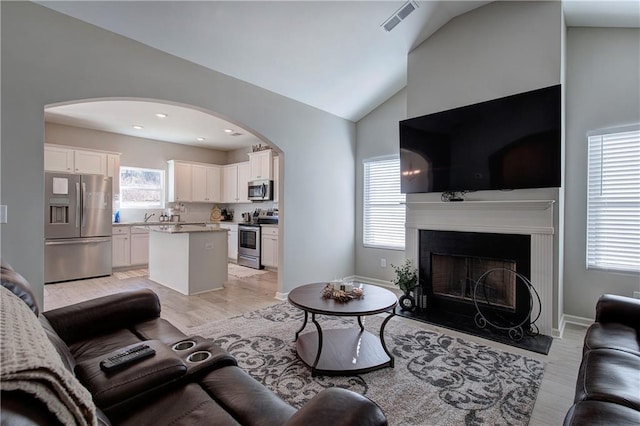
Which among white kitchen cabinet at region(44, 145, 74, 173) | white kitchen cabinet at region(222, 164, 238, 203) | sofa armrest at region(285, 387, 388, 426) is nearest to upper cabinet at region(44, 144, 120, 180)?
white kitchen cabinet at region(44, 145, 74, 173)

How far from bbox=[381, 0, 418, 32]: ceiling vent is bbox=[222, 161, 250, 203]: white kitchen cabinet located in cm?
453

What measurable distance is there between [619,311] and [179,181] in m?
7.32

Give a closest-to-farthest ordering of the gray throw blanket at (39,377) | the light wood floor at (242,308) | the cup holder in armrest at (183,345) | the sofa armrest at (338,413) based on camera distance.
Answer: the gray throw blanket at (39,377) → the sofa armrest at (338,413) → the cup holder in armrest at (183,345) → the light wood floor at (242,308)

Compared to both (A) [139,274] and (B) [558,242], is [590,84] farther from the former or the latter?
(A) [139,274]

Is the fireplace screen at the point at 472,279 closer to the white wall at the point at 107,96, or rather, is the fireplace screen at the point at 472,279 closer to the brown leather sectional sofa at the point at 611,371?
the brown leather sectional sofa at the point at 611,371

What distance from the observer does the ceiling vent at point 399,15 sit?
3125 millimetres

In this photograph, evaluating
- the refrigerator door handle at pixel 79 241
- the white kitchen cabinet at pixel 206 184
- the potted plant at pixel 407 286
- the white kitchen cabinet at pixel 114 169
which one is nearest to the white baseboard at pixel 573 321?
the potted plant at pixel 407 286

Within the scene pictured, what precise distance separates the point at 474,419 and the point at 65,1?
4.25m

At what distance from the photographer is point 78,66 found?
2.63m

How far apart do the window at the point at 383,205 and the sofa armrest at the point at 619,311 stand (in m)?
2.79

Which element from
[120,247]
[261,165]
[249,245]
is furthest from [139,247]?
[261,165]

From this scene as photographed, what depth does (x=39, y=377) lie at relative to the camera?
1.96ft

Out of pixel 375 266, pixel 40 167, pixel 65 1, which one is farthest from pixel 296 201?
pixel 65 1

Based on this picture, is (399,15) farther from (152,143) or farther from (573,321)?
(152,143)
